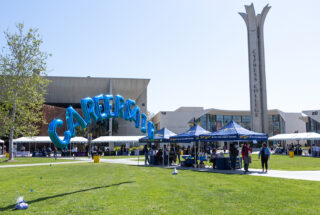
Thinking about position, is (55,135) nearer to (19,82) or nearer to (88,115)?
(88,115)

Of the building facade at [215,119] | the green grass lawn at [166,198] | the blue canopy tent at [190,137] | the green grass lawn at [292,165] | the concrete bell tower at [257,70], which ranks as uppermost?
the concrete bell tower at [257,70]

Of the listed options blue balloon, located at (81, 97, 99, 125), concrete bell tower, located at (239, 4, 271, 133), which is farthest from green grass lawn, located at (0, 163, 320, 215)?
concrete bell tower, located at (239, 4, 271, 133)

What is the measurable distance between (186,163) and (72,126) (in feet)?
35.0

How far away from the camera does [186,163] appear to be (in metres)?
19.8

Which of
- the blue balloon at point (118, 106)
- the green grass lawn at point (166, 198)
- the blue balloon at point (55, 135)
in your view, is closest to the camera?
the green grass lawn at point (166, 198)

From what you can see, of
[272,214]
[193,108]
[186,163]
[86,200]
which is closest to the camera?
[272,214]

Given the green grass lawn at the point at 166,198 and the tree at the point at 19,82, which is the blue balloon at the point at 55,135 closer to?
the green grass lawn at the point at 166,198

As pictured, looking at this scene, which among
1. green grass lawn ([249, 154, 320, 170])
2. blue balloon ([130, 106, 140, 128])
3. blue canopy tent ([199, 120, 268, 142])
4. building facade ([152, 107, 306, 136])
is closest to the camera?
blue balloon ([130, 106, 140, 128])

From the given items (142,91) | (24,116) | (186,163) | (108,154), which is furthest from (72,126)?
(142,91)

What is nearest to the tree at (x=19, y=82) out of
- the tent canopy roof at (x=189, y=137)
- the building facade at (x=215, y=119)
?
the tent canopy roof at (x=189, y=137)

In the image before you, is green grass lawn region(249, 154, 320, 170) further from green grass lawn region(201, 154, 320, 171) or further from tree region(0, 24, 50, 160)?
tree region(0, 24, 50, 160)

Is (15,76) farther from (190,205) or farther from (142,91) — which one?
(142,91)

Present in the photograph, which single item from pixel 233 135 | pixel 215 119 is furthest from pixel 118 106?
pixel 215 119

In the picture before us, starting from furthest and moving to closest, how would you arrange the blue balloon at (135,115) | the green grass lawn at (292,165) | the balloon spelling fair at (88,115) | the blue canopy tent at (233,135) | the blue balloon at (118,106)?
the green grass lawn at (292,165) < the blue canopy tent at (233,135) < the blue balloon at (135,115) < the blue balloon at (118,106) < the balloon spelling fair at (88,115)
